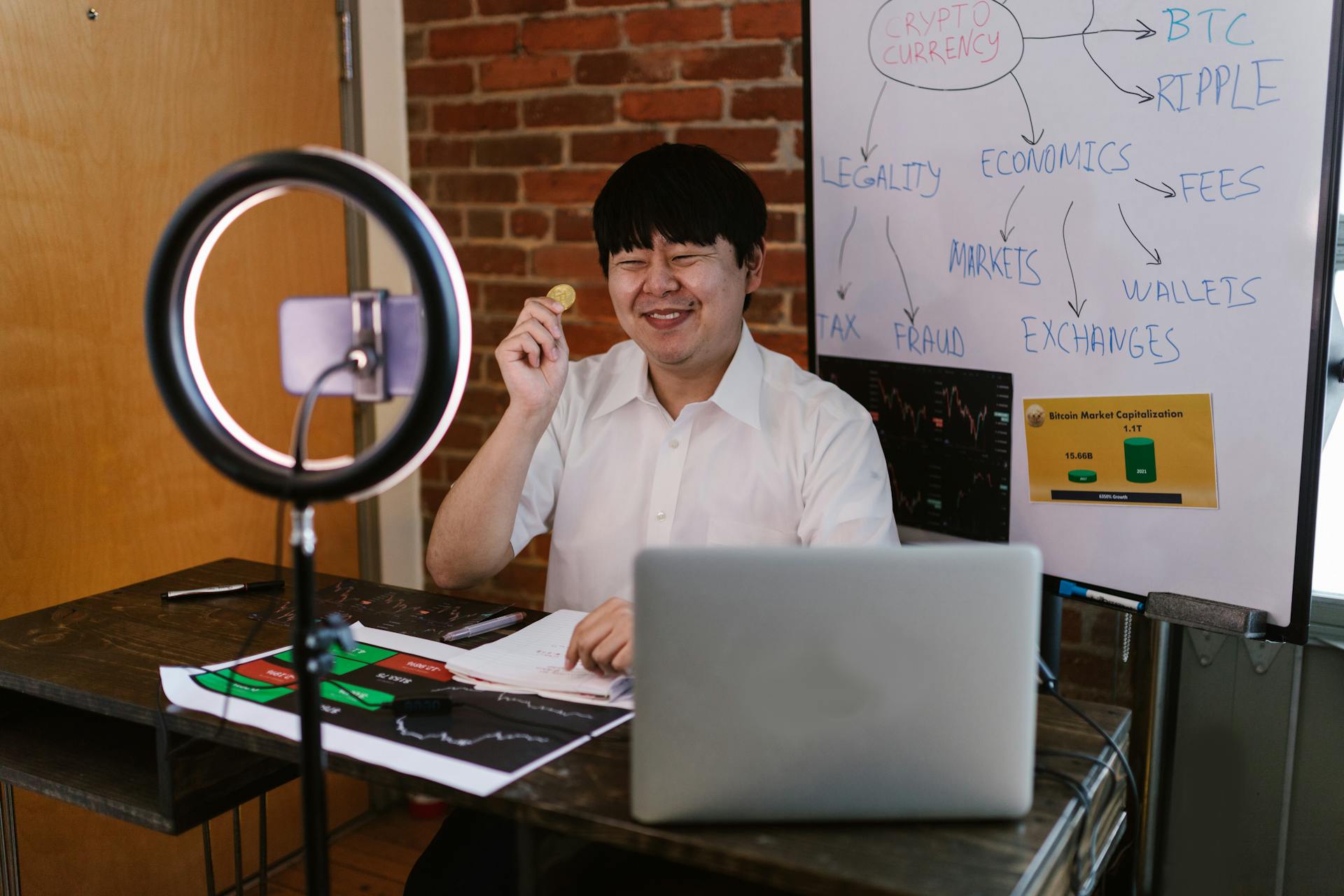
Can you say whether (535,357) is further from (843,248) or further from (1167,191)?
(1167,191)

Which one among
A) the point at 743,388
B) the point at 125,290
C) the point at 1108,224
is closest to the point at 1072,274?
the point at 1108,224

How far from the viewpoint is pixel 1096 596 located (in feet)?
5.03

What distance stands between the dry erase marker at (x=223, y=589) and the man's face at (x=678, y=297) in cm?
65

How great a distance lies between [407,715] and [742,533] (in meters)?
0.69

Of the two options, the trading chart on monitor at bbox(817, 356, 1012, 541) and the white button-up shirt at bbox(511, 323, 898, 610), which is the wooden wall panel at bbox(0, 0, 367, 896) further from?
the trading chart on monitor at bbox(817, 356, 1012, 541)

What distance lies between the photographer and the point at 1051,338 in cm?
154

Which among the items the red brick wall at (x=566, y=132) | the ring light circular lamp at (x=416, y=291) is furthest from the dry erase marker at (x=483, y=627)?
the red brick wall at (x=566, y=132)

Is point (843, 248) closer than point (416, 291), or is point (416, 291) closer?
point (416, 291)

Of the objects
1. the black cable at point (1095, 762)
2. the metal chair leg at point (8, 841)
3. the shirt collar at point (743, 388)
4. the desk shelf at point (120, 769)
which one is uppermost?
the shirt collar at point (743, 388)

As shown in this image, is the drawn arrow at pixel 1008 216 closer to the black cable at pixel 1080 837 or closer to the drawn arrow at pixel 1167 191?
the drawn arrow at pixel 1167 191

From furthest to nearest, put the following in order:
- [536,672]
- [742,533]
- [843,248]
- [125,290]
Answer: [125,290] < [843,248] < [742,533] < [536,672]

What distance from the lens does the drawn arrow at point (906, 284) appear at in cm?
170

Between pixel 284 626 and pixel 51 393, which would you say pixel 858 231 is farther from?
pixel 51 393

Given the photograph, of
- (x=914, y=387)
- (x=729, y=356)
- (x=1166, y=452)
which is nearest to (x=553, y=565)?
(x=729, y=356)
